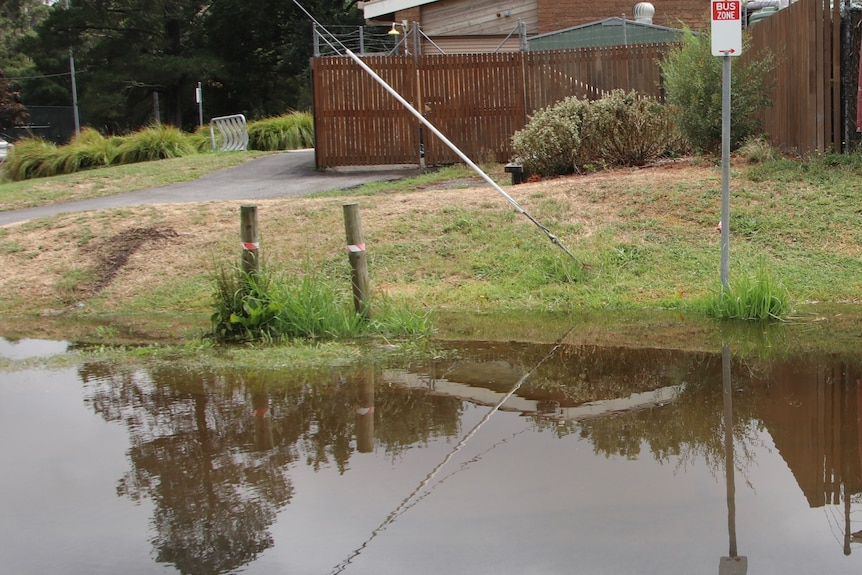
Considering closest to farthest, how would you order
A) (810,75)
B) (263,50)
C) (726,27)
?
1. (726,27)
2. (810,75)
3. (263,50)

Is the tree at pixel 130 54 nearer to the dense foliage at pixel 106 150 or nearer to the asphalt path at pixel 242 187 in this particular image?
the dense foliage at pixel 106 150

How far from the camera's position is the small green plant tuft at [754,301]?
856cm

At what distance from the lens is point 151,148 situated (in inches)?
958

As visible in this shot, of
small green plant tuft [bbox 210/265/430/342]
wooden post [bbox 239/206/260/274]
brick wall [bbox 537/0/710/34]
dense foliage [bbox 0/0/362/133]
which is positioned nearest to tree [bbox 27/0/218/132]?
dense foliage [bbox 0/0/362/133]

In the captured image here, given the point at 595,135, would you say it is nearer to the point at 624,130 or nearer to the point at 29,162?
the point at 624,130

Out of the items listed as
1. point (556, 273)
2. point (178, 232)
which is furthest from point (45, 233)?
point (556, 273)

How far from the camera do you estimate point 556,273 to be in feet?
33.9

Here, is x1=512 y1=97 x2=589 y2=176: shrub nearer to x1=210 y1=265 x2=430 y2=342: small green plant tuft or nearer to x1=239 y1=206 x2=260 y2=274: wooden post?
x1=210 y1=265 x2=430 y2=342: small green plant tuft

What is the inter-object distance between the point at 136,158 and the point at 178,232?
12936 mm

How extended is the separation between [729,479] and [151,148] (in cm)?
2149

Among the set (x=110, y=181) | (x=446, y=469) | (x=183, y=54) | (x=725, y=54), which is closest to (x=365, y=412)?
(x=446, y=469)

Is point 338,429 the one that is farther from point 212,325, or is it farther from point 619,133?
point 619,133

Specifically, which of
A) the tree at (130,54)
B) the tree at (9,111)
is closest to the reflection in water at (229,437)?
the tree at (9,111)

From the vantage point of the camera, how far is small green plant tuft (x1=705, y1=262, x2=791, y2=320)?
28.1 ft
